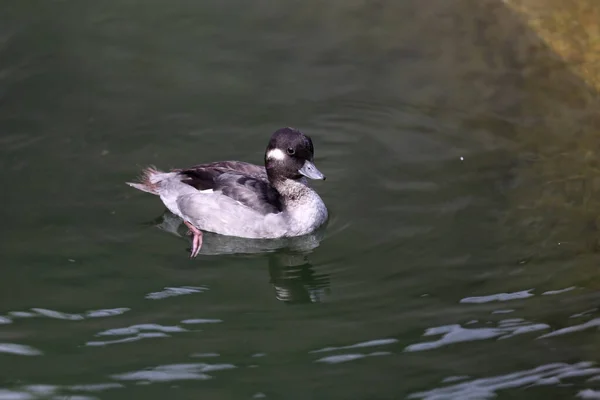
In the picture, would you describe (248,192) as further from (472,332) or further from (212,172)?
(472,332)

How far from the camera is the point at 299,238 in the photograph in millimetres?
8438

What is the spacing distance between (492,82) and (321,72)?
1.86m

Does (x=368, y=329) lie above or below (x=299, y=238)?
below

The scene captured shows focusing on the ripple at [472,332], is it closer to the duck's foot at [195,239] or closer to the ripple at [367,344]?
the ripple at [367,344]

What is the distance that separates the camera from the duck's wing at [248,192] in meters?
8.47

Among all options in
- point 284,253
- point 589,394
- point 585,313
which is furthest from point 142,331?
point 585,313

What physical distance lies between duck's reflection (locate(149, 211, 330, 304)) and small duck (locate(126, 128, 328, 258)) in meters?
0.06

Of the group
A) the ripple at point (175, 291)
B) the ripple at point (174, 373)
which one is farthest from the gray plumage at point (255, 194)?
the ripple at point (174, 373)

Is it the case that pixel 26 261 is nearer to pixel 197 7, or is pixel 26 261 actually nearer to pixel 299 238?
pixel 299 238

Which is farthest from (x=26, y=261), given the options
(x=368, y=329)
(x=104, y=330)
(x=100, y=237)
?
(x=368, y=329)

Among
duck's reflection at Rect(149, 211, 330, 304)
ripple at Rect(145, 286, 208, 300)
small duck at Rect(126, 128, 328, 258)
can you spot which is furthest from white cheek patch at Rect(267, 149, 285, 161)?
ripple at Rect(145, 286, 208, 300)

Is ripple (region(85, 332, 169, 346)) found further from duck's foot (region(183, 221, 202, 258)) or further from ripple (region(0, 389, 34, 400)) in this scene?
duck's foot (region(183, 221, 202, 258))

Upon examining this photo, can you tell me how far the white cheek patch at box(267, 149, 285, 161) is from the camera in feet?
27.5

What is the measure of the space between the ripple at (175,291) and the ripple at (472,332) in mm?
1711
